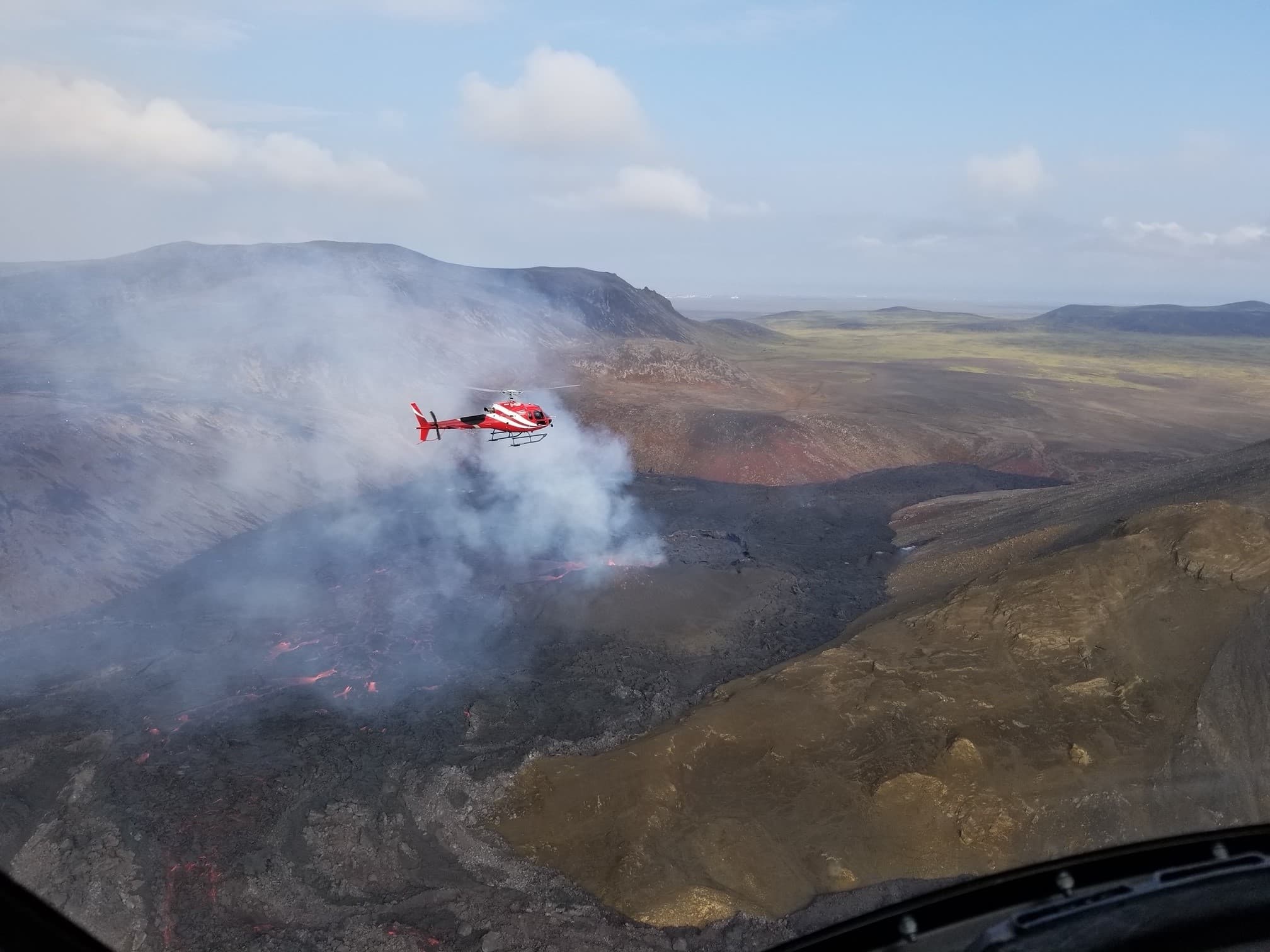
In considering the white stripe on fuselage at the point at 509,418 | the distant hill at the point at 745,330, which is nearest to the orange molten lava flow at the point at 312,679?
the white stripe on fuselage at the point at 509,418

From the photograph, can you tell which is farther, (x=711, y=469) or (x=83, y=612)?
(x=711, y=469)

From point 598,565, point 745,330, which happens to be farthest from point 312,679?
point 745,330

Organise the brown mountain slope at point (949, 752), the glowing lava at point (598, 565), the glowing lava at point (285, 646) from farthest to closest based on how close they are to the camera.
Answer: the glowing lava at point (598, 565)
the glowing lava at point (285, 646)
the brown mountain slope at point (949, 752)

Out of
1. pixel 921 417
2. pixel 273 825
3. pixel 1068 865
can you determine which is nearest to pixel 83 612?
pixel 273 825

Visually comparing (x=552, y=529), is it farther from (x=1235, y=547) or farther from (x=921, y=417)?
(x=921, y=417)

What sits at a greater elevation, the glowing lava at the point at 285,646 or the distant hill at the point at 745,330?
the distant hill at the point at 745,330

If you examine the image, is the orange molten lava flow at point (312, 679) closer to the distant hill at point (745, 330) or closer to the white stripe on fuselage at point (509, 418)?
the white stripe on fuselage at point (509, 418)

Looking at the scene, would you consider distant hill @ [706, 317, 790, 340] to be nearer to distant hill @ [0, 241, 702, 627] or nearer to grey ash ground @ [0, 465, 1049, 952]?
distant hill @ [0, 241, 702, 627]

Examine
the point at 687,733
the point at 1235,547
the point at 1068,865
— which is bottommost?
the point at 687,733
